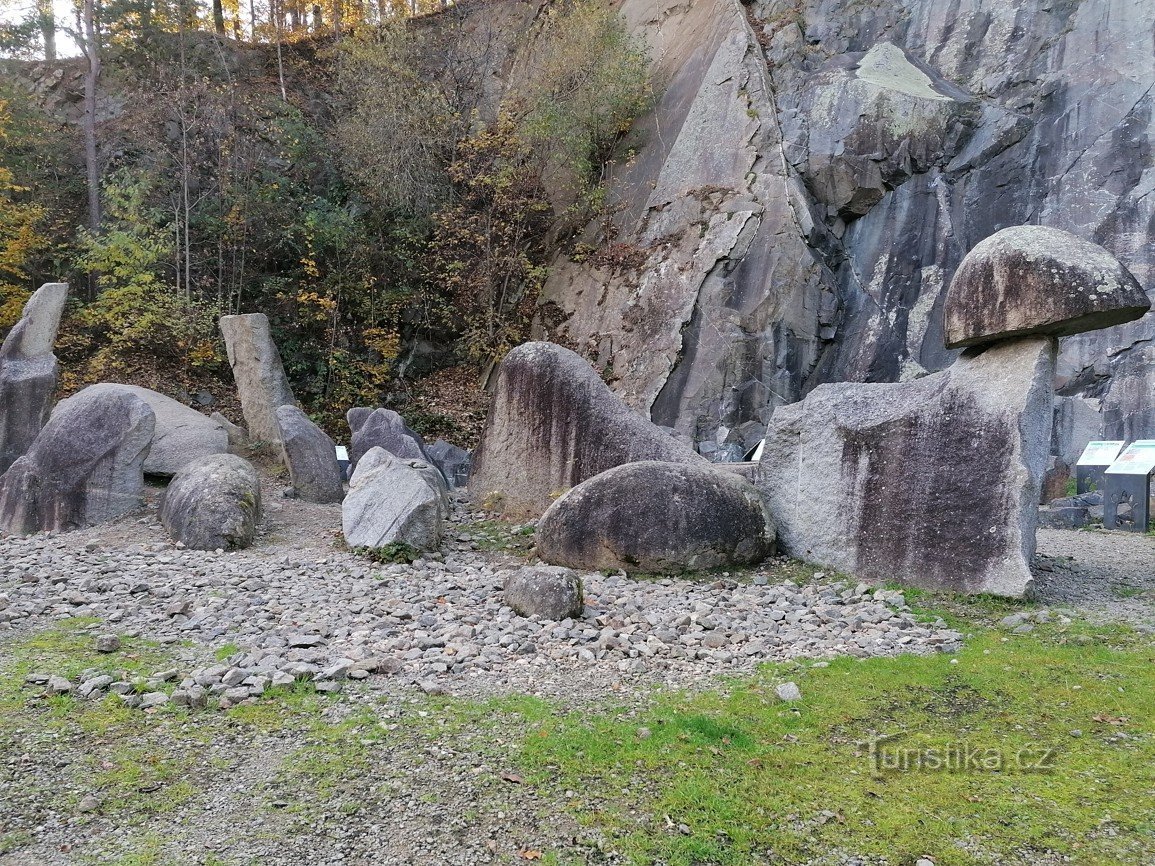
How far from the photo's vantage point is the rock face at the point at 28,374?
12375 millimetres

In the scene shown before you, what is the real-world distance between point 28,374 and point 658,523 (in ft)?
34.1

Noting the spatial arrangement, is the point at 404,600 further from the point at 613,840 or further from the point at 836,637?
the point at 613,840

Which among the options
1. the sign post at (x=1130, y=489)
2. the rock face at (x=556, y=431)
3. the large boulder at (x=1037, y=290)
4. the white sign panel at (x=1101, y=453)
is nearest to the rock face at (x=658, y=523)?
the rock face at (x=556, y=431)

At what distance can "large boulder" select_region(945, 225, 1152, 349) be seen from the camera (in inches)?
270

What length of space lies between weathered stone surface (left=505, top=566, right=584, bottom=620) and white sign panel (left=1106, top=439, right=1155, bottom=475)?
30.7 feet

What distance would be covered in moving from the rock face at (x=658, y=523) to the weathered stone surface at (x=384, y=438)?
5.00 meters

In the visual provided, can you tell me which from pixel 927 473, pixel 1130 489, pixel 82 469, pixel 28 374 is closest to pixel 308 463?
pixel 82 469

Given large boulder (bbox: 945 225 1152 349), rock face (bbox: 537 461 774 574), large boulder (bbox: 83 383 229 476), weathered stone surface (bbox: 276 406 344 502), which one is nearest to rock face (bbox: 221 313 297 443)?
large boulder (bbox: 83 383 229 476)

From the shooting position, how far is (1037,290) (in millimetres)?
7129

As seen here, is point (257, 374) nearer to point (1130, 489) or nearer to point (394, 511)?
point (394, 511)

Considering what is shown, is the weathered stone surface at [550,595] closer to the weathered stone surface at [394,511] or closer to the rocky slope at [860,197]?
Result: the weathered stone surface at [394,511]

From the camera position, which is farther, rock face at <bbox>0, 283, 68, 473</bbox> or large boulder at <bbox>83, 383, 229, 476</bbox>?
rock face at <bbox>0, 283, 68, 473</bbox>

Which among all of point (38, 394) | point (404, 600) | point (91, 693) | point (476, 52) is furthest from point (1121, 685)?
point (476, 52)

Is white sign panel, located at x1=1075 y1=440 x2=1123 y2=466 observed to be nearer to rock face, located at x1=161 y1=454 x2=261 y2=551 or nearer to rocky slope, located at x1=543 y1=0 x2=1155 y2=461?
rocky slope, located at x1=543 y1=0 x2=1155 y2=461
